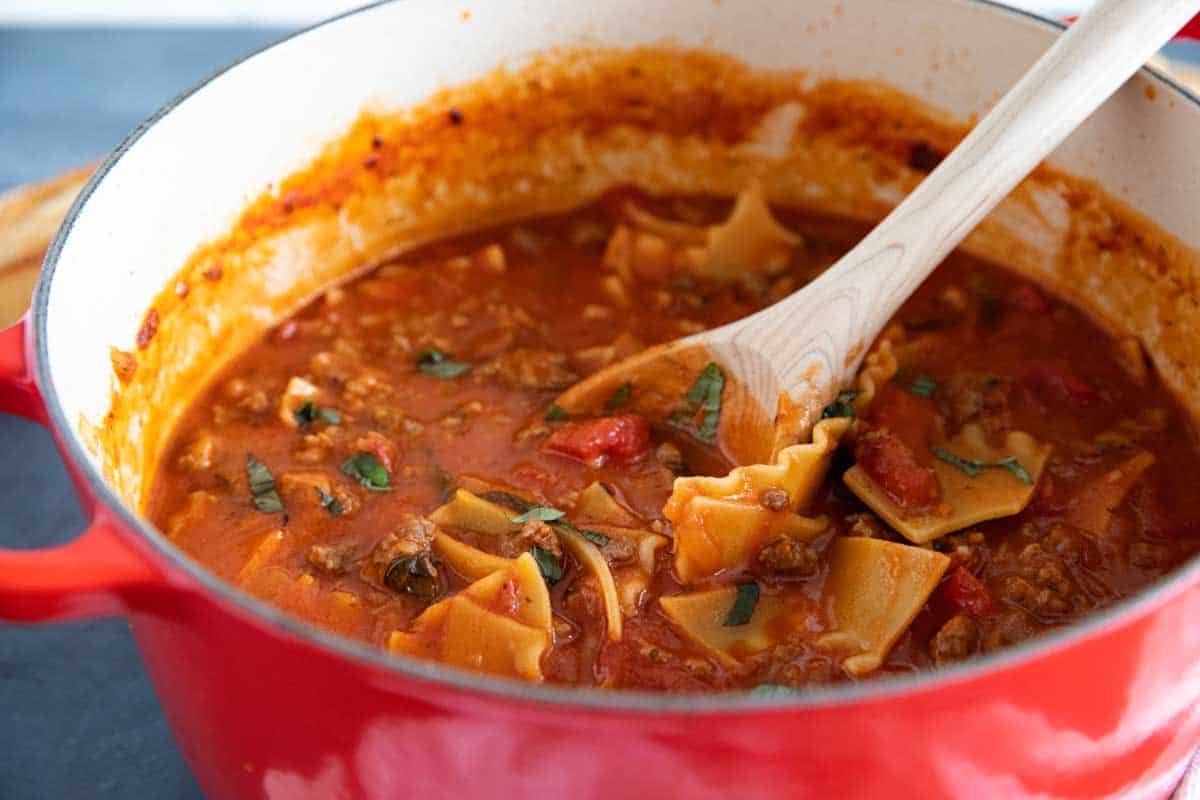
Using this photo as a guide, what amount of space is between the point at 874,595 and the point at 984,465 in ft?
1.99

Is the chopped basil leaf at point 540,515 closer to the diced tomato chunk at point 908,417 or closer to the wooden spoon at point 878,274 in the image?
the wooden spoon at point 878,274

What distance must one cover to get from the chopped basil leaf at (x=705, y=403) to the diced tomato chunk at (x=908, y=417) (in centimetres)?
41

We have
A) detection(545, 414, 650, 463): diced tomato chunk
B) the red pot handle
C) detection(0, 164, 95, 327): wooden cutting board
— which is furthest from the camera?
detection(0, 164, 95, 327): wooden cutting board

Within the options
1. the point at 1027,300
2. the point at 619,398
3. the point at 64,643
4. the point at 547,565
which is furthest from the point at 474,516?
the point at 1027,300

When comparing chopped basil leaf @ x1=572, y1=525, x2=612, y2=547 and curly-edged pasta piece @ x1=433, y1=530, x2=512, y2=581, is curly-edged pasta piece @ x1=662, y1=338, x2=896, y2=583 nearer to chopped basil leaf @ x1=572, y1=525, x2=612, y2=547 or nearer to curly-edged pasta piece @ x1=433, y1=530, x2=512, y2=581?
chopped basil leaf @ x1=572, y1=525, x2=612, y2=547

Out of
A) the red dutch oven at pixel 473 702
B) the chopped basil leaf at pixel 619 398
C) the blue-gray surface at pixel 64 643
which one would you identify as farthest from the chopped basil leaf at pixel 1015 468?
the blue-gray surface at pixel 64 643

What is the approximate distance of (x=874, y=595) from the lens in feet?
10.4

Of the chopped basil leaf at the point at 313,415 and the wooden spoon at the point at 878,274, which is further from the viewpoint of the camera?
the chopped basil leaf at the point at 313,415

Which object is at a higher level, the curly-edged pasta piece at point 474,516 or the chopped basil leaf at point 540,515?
the chopped basil leaf at point 540,515

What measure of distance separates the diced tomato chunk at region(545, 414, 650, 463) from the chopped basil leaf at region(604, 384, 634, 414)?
0.31 feet

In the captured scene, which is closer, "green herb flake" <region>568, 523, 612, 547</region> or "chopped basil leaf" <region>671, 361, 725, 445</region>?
"green herb flake" <region>568, 523, 612, 547</region>

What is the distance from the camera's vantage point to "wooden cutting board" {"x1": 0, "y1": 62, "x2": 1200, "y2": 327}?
4.18 m

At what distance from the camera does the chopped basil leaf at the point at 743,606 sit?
3.16m

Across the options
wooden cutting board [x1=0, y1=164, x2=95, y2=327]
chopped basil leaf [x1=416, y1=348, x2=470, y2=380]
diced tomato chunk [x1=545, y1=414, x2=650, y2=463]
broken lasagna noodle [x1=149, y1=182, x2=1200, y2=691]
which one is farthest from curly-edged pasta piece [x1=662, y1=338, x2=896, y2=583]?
wooden cutting board [x1=0, y1=164, x2=95, y2=327]
